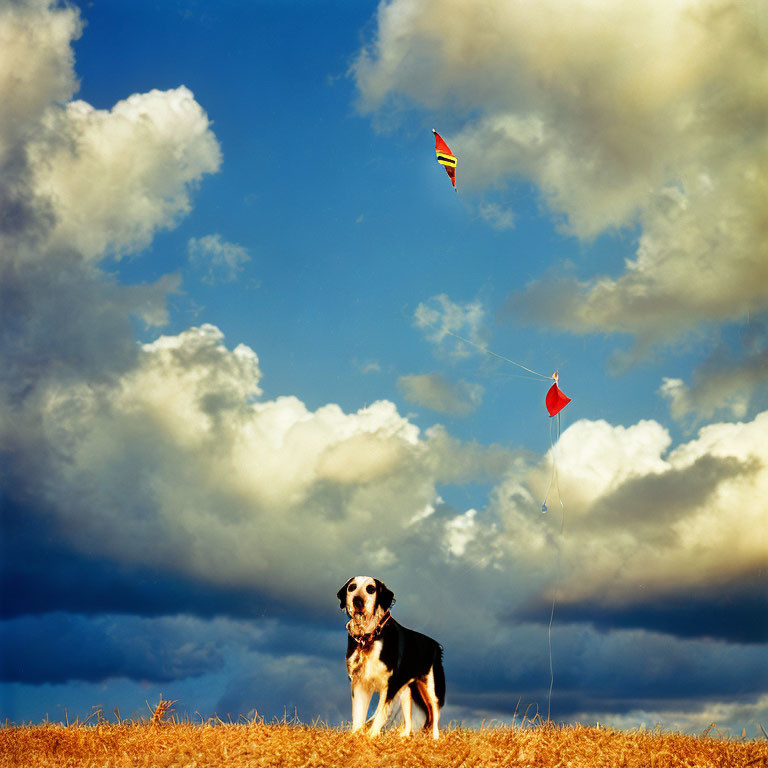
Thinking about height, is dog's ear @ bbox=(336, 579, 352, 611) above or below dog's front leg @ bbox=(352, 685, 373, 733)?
above

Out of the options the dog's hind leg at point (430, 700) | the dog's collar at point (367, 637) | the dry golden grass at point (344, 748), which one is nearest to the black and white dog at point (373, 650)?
the dog's collar at point (367, 637)

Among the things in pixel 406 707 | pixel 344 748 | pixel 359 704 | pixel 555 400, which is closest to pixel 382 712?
pixel 359 704

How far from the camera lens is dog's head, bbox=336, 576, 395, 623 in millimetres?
12820

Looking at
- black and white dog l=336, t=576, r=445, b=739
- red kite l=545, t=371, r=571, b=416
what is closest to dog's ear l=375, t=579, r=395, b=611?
black and white dog l=336, t=576, r=445, b=739

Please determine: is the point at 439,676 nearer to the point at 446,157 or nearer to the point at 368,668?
the point at 368,668

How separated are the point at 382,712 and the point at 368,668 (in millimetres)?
792

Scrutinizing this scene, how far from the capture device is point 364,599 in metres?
12.8

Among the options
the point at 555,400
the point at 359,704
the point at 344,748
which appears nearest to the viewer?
the point at 344,748

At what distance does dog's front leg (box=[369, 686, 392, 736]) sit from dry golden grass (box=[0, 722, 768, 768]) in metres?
0.23

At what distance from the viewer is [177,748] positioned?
38.4 ft

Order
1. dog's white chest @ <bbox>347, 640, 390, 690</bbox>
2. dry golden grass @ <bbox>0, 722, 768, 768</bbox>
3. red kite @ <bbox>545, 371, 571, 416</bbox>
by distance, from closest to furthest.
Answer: dry golden grass @ <bbox>0, 722, 768, 768</bbox>, dog's white chest @ <bbox>347, 640, 390, 690</bbox>, red kite @ <bbox>545, 371, 571, 416</bbox>

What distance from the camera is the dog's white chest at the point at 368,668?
41.7ft

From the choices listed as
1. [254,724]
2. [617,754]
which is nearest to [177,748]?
[254,724]

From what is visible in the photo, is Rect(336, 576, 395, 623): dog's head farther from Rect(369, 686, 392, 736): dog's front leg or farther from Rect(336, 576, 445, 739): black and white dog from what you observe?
Rect(369, 686, 392, 736): dog's front leg
